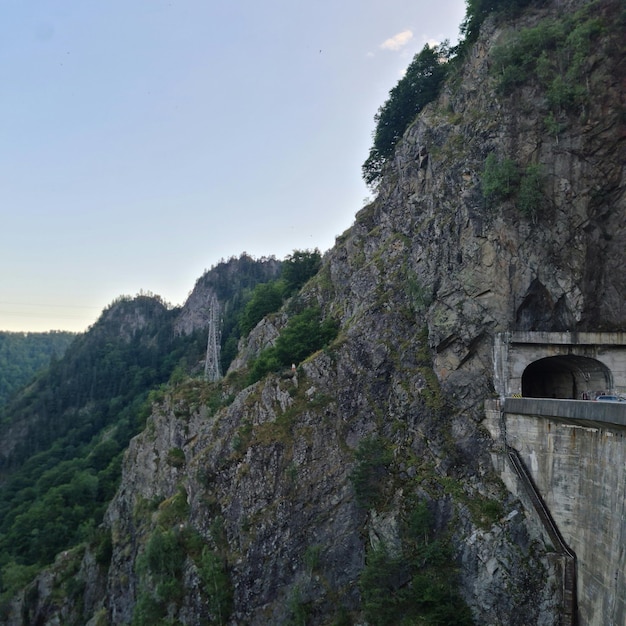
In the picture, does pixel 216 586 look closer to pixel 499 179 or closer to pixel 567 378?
pixel 567 378

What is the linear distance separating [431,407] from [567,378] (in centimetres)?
841

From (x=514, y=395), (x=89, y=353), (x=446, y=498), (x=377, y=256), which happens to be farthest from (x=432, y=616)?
(x=89, y=353)

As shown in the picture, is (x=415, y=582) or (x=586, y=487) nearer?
(x=586, y=487)

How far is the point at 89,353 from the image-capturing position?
420 ft

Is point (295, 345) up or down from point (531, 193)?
down

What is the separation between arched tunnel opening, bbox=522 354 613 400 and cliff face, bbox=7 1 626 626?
87.7 inches

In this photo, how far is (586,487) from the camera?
2281 centimetres

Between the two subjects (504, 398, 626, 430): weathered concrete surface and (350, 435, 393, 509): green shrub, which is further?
(350, 435, 393, 509): green shrub

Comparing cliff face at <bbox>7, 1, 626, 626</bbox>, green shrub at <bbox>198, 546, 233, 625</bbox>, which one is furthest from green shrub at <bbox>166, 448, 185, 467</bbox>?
green shrub at <bbox>198, 546, 233, 625</bbox>

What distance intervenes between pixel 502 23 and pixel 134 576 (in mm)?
50763

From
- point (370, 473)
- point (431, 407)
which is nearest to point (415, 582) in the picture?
point (370, 473)

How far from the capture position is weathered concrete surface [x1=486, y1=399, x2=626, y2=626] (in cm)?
2022

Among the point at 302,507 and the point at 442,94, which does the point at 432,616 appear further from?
the point at 442,94

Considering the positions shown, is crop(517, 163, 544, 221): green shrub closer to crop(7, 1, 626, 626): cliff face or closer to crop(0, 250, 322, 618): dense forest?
crop(7, 1, 626, 626): cliff face
